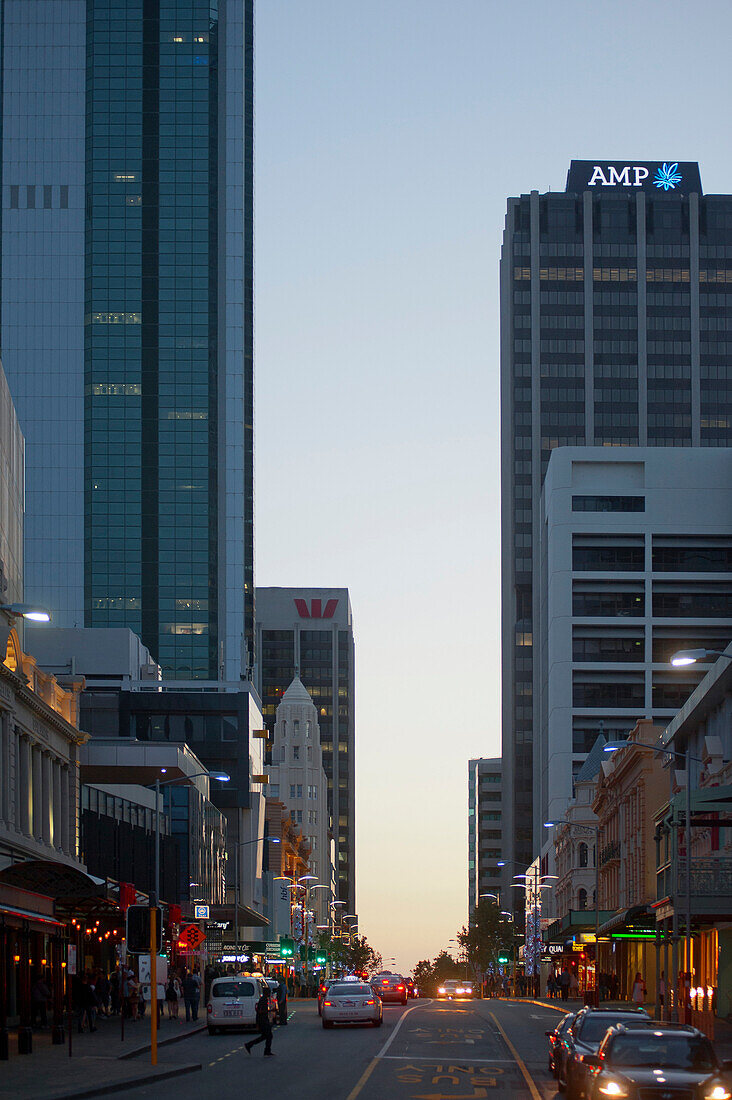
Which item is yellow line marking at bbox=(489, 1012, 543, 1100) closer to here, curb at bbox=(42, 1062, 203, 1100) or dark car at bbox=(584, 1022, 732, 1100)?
dark car at bbox=(584, 1022, 732, 1100)

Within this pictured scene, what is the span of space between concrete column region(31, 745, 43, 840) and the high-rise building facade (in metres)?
143

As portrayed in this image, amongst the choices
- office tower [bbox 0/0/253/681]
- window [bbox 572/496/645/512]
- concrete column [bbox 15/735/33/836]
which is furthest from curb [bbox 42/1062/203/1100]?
office tower [bbox 0/0/253/681]

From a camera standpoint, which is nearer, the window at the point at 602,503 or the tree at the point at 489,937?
the window at the point at 602,503

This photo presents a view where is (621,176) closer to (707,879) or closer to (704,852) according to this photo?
(704,852)

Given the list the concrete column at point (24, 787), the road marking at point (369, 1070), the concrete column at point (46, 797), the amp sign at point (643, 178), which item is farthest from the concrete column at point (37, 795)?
the amp sign at point (643, 178)

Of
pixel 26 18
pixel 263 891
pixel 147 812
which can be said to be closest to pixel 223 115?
pixel 26 18

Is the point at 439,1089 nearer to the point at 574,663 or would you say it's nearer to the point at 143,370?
the point at 574,663

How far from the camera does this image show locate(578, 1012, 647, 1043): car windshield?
24.1 m

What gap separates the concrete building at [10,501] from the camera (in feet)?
226

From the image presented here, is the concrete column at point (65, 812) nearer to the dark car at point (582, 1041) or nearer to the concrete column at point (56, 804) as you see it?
the concrete column at point (56, 804)

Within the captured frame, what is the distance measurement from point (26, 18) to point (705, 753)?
15599cm

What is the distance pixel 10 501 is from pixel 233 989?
110ft

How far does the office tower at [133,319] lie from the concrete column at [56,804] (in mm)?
115960

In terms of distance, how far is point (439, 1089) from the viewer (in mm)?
26781
